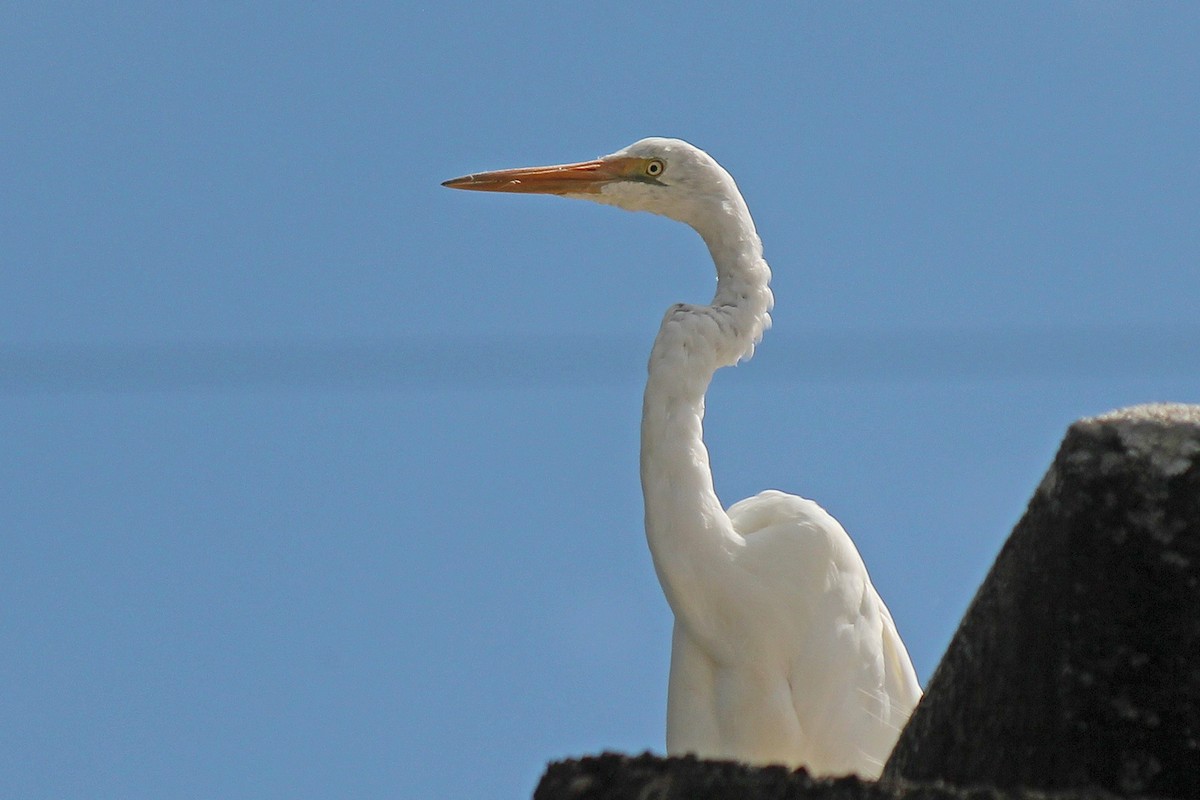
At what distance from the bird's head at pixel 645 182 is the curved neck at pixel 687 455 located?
26.7 inches

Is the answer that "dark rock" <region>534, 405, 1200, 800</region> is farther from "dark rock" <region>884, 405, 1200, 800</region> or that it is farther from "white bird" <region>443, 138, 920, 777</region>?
"white bird" <region>443, 138, 920, 777</region>

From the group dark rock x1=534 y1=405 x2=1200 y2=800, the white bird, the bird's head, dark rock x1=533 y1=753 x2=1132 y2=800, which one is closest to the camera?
dark rock x1=533 y1=753 x2=1132 y2=800

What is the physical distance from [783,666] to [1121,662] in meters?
4.95

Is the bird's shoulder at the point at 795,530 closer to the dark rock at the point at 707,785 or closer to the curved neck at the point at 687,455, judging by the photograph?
the curved neck at the point at 687,455

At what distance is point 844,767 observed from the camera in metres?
7.14

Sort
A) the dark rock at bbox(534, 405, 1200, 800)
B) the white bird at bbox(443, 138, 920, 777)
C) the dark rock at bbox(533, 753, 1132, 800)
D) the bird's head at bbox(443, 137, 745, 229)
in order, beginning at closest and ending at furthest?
the dark rock at bbox(533, 753, 1132, 800) → the dark rock at bbox(534, 405, 1200, 800) → the white bird at bbox(443, 138, 920, 777) → the bird's head at bbox(443, 137, 745, 229)

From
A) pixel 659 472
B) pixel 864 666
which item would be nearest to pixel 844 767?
pixel 864 666

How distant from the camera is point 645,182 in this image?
829cm

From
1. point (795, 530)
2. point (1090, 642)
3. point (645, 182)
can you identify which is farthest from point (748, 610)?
point (1090, 642)

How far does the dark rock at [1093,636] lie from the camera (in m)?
2.36

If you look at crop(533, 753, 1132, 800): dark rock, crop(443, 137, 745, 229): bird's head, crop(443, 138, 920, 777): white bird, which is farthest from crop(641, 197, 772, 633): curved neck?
crop(533, 753, 1132, 800): dark rock

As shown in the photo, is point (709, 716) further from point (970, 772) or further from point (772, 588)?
point (970, 772)

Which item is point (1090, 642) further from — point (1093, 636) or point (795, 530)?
point (795, 530)

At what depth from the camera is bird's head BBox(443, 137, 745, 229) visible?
808cm
